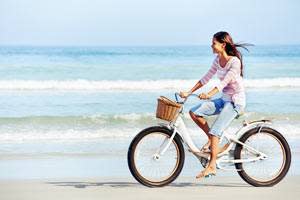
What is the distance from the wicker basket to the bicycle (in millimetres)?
121

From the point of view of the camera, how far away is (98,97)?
2080 centimetres

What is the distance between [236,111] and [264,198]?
823mm

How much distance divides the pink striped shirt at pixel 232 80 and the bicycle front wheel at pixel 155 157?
601 mm

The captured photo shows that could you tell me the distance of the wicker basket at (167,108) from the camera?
23.1 feet

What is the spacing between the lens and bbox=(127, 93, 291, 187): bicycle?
23.9 ft

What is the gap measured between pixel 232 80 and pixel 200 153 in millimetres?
726

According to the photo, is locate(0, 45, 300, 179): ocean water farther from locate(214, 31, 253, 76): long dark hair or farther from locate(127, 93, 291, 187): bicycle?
locate(214, 31, 253, 76): long dark hair

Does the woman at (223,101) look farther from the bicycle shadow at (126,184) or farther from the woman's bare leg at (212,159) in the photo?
the bicycle shadow at (126,184)

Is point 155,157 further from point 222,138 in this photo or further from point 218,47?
point 218,47

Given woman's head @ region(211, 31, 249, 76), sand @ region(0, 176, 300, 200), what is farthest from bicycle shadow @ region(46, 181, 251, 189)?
woman's head @ region(211, 31, 249, 76)

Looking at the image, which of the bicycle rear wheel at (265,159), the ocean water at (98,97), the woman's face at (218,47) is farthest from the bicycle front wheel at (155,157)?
the ocean water at (98,97)

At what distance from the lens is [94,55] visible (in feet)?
128

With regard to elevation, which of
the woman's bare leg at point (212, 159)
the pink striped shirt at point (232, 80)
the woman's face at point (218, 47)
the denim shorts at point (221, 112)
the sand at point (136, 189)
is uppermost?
the woman's face at point (218, 47)

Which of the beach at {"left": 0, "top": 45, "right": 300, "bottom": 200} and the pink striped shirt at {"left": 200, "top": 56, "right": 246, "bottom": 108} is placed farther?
the beach at {"left": 0, "top": 45, "right": 300, "bottom": 200}
